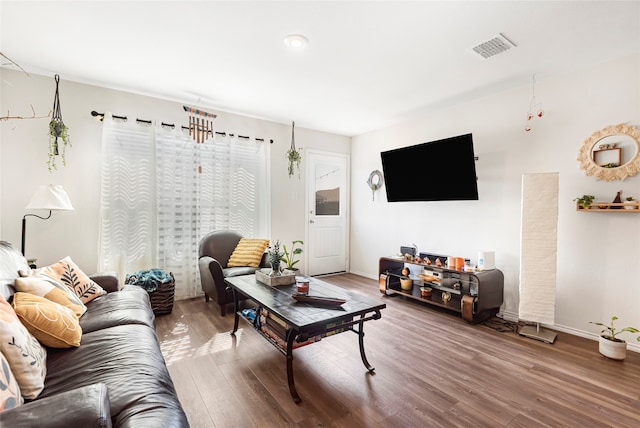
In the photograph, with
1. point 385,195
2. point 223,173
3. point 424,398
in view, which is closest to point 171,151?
point 223,173

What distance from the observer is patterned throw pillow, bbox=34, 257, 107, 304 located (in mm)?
2123

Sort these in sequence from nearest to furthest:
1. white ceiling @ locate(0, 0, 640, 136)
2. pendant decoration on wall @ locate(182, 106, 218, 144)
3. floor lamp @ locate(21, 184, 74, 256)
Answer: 1. white ceiling @ locate(0, 0, 640, 136)
2. floor lamp @ locate(21, 184, 74, 256)
3. pendant decoration on wall @ locate(182, 106, 218, 144)

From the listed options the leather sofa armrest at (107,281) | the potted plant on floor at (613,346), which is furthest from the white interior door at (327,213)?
the potted plant on floor at (613,346)

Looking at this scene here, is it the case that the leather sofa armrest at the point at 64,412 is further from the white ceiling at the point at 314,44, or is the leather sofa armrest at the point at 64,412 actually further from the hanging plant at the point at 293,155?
the hanging plant at the point at 293,155

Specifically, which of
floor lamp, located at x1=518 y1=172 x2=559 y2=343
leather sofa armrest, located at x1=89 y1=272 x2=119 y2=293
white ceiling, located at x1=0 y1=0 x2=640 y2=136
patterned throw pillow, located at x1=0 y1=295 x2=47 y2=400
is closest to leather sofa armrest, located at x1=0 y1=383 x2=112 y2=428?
patterned throw pillow, located at x1=0 y1=295 x2=47 y2=400

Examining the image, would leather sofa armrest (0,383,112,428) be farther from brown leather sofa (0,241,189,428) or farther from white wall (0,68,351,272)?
white wall (0,68,351,272)

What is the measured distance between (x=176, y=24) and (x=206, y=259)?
89.8 inches

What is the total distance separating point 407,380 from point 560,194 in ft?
7.87

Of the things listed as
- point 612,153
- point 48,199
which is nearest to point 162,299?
point 48,199

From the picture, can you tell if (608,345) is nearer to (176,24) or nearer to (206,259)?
(206,259)

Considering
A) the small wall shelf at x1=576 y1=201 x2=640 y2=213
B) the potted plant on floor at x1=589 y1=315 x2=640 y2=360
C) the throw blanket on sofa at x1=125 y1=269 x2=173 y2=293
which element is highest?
the small wall shelf at x1=576 y1=201 x2=640 y2=213

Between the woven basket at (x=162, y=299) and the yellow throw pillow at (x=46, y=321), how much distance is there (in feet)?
5.22

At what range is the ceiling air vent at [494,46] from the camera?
7.52 ft

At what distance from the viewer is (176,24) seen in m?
2.15
